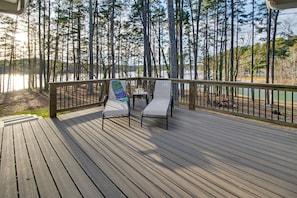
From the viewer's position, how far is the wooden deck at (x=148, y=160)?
181 centimetres

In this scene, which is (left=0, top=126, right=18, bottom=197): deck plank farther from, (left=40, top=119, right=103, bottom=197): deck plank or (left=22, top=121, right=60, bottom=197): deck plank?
(left=40, top=119, right=103, bottom=197): deck plank

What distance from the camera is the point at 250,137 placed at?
3.24 metres

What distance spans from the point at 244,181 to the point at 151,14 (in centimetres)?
1414

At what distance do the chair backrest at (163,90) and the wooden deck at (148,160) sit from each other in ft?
3.92

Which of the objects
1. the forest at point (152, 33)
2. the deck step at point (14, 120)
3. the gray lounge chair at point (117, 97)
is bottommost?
the deck step at point (14, 120)

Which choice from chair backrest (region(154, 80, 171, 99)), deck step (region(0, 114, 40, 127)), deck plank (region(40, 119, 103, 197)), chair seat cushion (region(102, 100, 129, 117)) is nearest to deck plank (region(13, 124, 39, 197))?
deck plank (region(40, 119, 103, 197))

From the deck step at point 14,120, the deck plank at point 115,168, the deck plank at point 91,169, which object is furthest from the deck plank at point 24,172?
the deck step at point 14,120

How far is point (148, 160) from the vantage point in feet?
7.92

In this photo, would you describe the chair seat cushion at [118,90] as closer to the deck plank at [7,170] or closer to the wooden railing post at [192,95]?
the wooden railing post at [192,95]

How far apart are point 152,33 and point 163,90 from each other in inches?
460

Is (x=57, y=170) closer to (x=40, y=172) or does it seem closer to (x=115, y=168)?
(x=40, y=172)

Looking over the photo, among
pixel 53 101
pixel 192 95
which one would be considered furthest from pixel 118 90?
pixel 192 95

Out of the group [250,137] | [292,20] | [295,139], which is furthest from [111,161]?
[292,20]

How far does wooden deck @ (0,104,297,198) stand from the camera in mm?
1811
